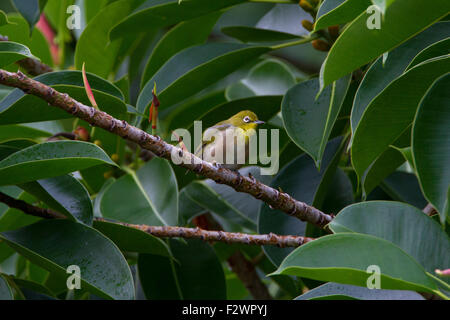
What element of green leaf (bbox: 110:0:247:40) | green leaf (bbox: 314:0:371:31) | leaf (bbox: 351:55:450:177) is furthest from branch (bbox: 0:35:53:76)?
leaf (bbox: 351:55:450:177)

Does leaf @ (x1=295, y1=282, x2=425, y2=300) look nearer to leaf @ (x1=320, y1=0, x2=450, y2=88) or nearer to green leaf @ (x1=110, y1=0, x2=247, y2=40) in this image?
leaf @ (x1=320, y1=0, x2=450, y2=88)

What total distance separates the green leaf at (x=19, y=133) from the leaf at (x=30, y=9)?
500mm

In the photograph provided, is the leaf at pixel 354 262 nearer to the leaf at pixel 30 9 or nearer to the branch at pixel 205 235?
the branch at pixel 205 235

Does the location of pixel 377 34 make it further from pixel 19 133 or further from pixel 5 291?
pixel 19 133

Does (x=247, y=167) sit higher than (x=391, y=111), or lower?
Answer: higher

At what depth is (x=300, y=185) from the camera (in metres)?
2.25


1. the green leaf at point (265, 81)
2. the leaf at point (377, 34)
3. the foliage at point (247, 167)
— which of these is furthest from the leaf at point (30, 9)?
the leaf at point (377, 34)

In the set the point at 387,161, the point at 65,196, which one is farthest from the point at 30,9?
the point at 387,161

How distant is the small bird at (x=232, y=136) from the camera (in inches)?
96.5

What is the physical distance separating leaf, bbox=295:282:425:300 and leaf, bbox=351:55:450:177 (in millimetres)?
353

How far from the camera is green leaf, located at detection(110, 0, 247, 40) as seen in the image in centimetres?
215

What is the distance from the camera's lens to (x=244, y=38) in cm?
260

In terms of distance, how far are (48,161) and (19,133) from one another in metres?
1.04
